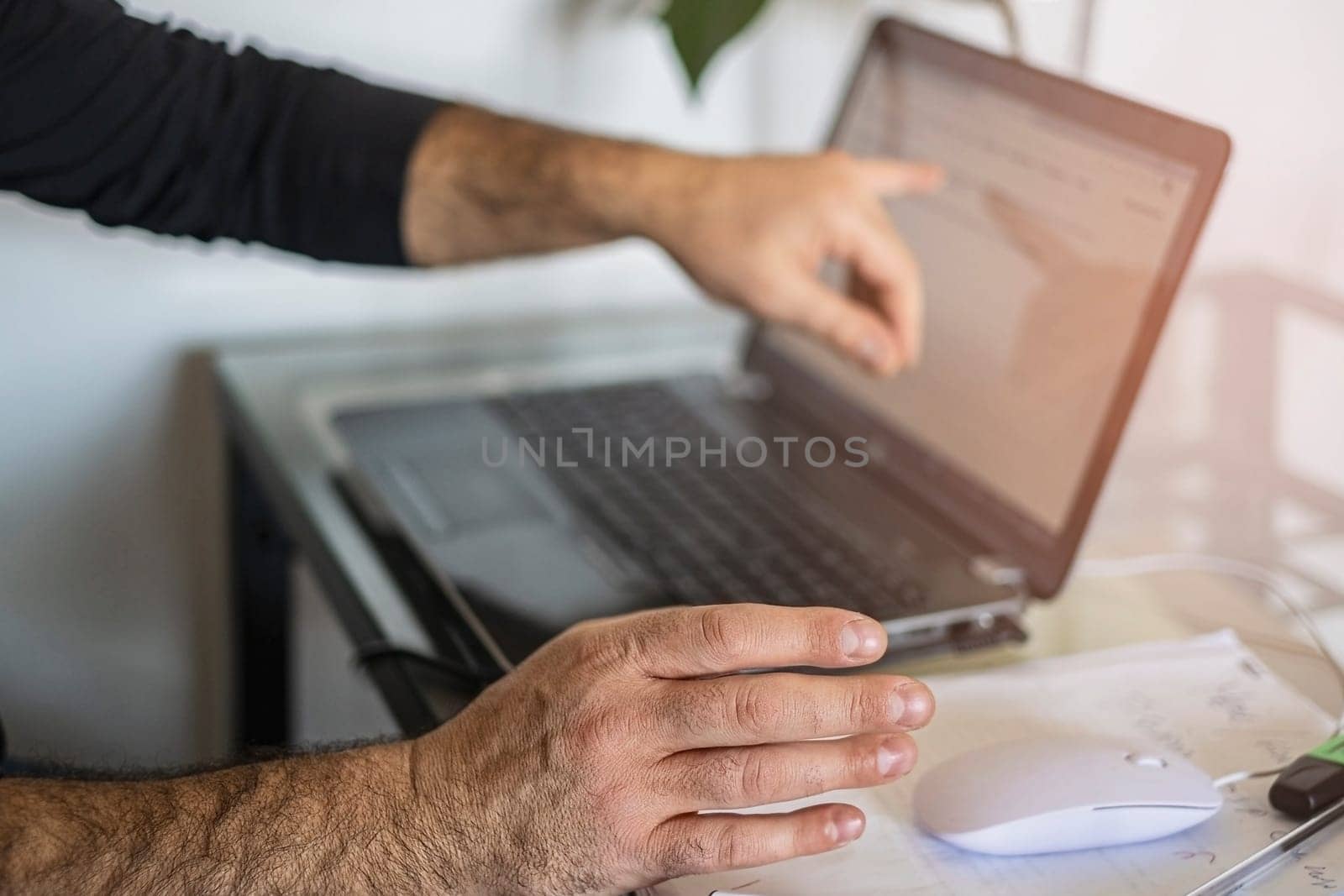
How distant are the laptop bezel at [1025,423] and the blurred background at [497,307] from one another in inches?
5.4

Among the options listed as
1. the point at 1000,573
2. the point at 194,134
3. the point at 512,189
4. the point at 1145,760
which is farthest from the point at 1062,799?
the point at 194,134

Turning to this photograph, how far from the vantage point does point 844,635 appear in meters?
0.53

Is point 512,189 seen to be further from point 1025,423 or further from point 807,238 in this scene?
point 1025,423

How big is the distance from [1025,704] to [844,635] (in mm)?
214

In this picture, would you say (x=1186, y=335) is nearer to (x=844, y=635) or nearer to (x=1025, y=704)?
(x=1025, y=704)

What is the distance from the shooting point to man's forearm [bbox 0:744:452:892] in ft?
1.75

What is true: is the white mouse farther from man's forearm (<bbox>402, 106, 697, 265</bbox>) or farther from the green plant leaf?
the green plant leaf

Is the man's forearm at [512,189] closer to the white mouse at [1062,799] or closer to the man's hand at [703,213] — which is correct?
the man's hand at [703,213]

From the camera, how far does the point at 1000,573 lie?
834 mm

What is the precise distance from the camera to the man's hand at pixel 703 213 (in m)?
0.86

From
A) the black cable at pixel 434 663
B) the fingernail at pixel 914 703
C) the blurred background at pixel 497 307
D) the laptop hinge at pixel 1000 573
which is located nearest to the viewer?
the fingernail at pixel 914 703

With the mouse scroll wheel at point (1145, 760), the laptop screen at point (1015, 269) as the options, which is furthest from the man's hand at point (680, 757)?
the laptop screen at point (1015, 269)

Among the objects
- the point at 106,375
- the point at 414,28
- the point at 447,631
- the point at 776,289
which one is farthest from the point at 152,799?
the point at 414,28

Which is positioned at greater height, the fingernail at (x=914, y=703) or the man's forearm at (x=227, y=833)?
the fingernail at (x=914, y=703)
